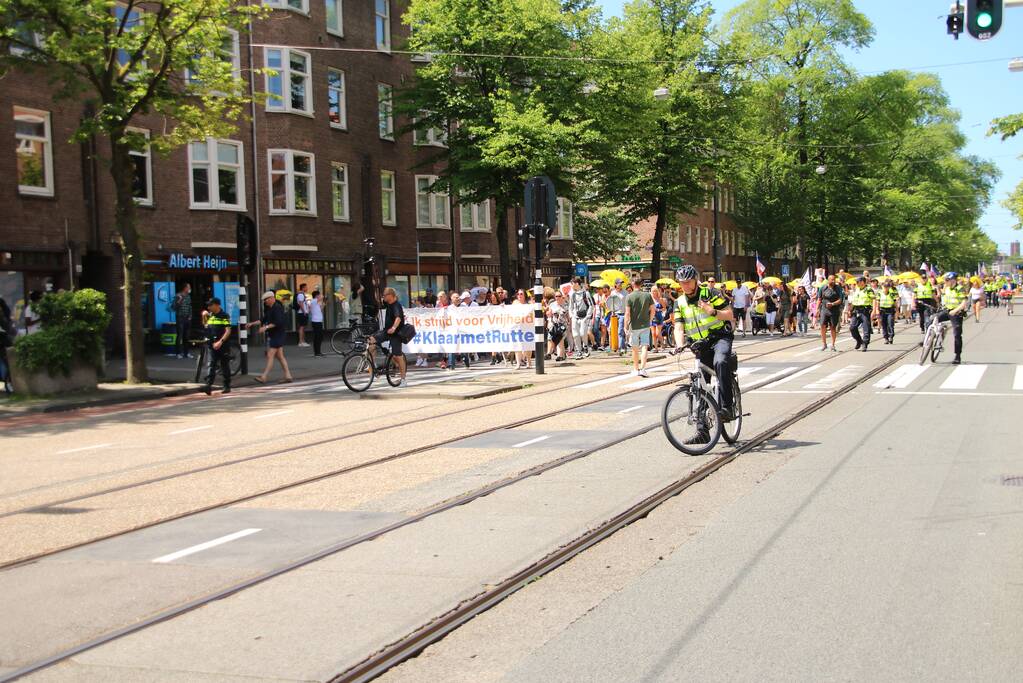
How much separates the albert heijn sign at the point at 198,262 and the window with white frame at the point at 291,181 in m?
2.78

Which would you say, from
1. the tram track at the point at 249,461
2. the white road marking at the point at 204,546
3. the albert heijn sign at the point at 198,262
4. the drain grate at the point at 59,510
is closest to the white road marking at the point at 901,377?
the tram track at the point at 249,461

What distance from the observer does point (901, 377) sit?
1812 cm

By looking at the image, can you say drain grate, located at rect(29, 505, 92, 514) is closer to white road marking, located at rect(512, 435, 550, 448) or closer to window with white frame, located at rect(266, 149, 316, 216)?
white road marking, located at rect(512, 435, 550, 448)

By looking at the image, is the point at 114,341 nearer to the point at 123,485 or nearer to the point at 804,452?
the point at 123,485

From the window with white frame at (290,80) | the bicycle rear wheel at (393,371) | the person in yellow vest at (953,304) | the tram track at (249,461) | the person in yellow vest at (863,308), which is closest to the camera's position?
the tram track at (249,461)

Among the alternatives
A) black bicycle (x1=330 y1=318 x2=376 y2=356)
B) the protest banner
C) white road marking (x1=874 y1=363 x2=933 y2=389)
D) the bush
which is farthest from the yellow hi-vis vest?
black bicycle (x1=330 y1=318 x2=376 y2=356)

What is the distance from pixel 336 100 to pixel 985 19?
26.0 meters

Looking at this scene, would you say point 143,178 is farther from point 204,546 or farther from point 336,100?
point 204,546

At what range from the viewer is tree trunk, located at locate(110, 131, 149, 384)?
791 inches

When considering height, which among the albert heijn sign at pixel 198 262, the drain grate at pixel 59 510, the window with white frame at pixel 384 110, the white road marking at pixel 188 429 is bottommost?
the white road marking at pixel 188 429

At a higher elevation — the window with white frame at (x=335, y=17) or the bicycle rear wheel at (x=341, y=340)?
the window with white frame at (x=335, y=17)

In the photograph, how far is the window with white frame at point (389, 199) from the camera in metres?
39.2

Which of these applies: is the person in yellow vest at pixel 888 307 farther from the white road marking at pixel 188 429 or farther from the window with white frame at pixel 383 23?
the window with white frame at pixel 383 23

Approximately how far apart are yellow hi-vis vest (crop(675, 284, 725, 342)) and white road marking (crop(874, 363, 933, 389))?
273 inches
